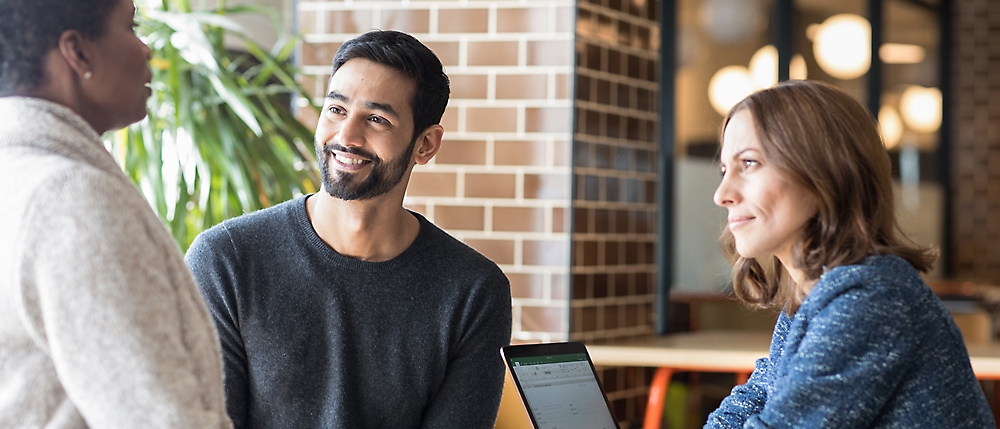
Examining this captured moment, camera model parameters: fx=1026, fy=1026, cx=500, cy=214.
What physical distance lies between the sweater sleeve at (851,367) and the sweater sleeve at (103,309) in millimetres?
697

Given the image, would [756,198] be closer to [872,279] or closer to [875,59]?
[872,279]

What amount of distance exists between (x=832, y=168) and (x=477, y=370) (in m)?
0.80

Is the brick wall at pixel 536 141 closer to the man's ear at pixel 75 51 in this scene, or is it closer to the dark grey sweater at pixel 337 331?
the dark grey sweater at pixel 337 331

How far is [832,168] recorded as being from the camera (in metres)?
1.35

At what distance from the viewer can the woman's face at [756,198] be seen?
4.55 ft

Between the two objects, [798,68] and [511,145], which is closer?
[511,145]

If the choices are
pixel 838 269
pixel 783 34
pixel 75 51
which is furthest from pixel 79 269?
pixel 783 34

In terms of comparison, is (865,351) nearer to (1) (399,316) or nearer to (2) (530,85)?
(1) (399,316)

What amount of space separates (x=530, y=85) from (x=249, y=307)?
1596 mm

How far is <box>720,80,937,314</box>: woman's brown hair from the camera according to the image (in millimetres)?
1351

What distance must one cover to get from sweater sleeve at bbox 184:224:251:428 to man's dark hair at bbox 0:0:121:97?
0.76 metres

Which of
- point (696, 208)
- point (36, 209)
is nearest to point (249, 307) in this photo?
point (36, 209)

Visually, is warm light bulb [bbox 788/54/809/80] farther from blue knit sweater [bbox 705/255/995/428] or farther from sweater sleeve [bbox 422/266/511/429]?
blue knit sweater [bbox 705/255/995/428]

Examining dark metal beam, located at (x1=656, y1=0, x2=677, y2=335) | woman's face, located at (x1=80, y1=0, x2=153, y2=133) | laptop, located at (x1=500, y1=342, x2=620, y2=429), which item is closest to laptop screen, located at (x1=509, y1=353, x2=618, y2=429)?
laptop, located at (x1=500, y1=342, x2=620, y2=429)
